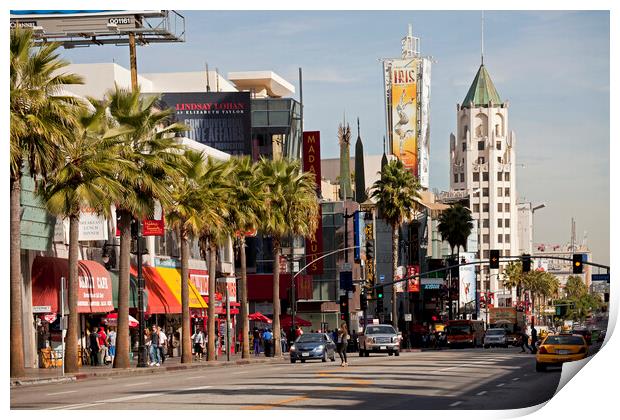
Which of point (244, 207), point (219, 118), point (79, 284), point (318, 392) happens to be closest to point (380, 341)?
point (244, 207)

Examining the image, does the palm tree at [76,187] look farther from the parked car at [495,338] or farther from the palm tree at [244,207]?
the parked car at [495,338]

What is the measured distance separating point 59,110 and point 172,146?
15.0 meters

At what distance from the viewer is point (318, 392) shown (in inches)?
1261

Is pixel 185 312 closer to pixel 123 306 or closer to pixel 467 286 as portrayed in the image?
pixel 123 306

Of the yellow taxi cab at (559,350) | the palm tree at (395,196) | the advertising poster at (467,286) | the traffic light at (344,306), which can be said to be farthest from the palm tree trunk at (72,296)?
the advertising poster at (467,286)

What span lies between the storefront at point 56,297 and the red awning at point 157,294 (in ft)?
22.1

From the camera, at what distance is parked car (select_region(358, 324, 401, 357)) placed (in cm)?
7244

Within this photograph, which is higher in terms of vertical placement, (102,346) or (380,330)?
(102,346)

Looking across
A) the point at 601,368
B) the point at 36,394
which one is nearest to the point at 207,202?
the point at 601,368

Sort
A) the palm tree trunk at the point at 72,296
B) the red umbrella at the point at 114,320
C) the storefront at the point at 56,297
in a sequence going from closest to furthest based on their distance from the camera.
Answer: the palm tree trunk at the point at 72,296 < the storefront at the point at 56,297 < the red umbrella at the point at 114,320

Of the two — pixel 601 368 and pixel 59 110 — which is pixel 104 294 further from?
pixel 601 368

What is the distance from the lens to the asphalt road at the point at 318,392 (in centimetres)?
2817

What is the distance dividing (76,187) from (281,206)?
35.2 metres

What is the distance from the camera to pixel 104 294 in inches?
2394
